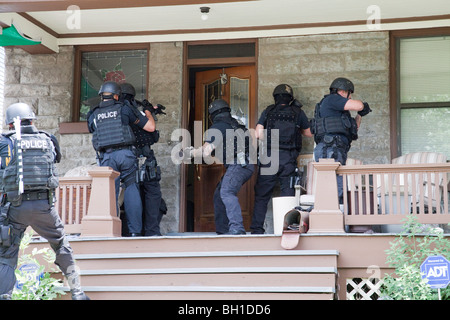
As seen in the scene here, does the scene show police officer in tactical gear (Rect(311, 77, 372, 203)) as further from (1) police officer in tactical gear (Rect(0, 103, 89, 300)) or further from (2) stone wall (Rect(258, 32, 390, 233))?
(1) police officer in tactical gear (Rect(0, 103, 89, 300))

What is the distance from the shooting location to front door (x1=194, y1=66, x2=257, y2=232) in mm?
10367

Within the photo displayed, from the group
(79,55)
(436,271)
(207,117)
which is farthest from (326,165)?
(79,55)

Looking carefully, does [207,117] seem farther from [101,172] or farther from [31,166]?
[31,166]

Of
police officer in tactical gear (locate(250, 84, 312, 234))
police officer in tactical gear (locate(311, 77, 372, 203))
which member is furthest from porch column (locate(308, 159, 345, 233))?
police officer in tactical gear (locate(250, 84, 312, 234))

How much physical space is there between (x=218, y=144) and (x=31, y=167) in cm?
282

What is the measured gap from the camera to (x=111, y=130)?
8.58 metres

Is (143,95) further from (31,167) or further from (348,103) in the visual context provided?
(31,167)

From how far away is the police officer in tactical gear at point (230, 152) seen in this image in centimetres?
835

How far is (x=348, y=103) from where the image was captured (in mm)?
8492

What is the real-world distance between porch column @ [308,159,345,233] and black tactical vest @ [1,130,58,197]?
2.66m

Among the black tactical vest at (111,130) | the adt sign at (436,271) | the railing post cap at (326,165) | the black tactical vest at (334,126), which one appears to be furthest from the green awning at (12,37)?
the adt sign at (436,271)

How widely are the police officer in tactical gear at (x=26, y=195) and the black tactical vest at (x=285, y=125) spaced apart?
3.68 meters

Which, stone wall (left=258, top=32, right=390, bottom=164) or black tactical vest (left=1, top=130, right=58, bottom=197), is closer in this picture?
black tactical vest (left=1, top=130, right=58, bottom=197)
